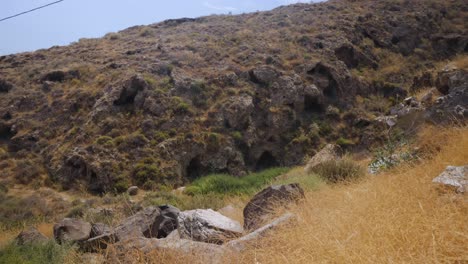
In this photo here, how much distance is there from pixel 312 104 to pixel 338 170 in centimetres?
1109

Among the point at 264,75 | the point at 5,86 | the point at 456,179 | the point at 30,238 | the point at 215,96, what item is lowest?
the point at 215,96

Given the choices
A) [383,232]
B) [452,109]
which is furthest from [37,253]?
[452,109]

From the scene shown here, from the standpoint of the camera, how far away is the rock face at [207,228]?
5.08m

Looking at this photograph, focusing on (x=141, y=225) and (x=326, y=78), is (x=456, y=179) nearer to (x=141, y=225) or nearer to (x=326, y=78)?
(x=141, y=225)

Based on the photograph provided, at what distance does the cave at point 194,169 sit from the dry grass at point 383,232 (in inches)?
452

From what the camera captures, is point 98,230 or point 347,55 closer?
point 98,230

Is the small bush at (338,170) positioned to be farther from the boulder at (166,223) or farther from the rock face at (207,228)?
the boulder at (166,223)

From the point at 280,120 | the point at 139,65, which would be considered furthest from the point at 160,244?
the point at 139,65

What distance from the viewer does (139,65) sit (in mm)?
21000

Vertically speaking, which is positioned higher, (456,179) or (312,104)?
(456,179)

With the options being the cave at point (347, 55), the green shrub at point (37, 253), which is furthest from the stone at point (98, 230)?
the cave at point (347, 55)

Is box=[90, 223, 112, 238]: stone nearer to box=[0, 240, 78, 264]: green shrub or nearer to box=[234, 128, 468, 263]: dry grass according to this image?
box=[0, 240, 78, 264]: green shrub

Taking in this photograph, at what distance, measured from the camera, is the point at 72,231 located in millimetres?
6223

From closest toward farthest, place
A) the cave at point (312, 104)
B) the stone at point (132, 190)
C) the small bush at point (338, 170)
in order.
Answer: the small bush at point (338, 170) → the stone at point (132, 190) → the cave at point (312, 104)
